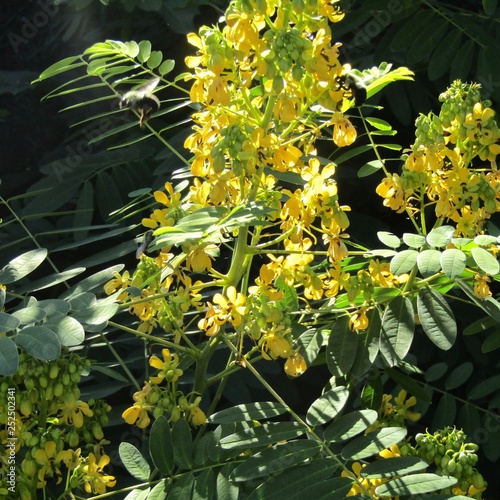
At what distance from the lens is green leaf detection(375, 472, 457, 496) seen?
123 centimetres

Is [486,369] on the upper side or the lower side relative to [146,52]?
lower

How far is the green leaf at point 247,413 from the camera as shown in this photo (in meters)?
1.34

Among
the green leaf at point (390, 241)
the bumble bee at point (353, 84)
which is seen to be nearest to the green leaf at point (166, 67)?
the bumble bee at point (353, 84)

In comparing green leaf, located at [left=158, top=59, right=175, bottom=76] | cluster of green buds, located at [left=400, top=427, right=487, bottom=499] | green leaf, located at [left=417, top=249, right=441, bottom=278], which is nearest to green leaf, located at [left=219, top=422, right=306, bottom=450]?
cluster of green buds, located at [left=400, top=427, right=487, bottom=499]

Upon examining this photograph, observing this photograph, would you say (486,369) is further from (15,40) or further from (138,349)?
(15,40)

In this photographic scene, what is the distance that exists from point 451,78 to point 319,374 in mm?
883

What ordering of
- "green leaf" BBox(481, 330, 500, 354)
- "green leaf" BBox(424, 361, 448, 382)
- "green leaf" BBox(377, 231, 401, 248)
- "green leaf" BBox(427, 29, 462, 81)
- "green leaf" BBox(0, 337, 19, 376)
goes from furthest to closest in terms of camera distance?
1. "green leaf" BBox(427, 29, 462, 81)
2. "green leaf" BBox(424, 361, 448, 382)
3. "green leaf" BBox(481, 330, 500, 354)
4. "green leaf" BBox(377, 231, 401, 248)
5. "green leaf" BBox(0, 337, 19, 376)

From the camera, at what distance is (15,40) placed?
285 centimetres

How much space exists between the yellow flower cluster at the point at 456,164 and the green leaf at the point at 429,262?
0.13 metres

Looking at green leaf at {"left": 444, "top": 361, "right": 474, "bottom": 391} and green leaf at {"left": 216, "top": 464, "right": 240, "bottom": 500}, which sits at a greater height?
green leaf at {"left": 216, "top": 464, "right": 240, "bottom": 500}

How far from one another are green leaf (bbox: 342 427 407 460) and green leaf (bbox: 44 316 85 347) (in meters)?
0.45

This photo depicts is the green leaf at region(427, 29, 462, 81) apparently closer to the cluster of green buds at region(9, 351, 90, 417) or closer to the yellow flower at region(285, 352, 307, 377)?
the yellow flower at region(285, 352, 307, 377)

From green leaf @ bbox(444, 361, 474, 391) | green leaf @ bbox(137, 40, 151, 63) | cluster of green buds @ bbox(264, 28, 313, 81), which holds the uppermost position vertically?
cluster of green buds @ bbox(264, 28, 313, 81)

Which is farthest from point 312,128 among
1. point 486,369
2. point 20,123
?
point 20,123
